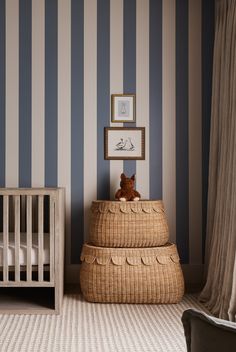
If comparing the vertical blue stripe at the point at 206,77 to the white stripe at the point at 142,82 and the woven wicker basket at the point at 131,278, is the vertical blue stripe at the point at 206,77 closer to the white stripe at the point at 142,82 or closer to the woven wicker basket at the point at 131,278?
the white stripe at the point at 142,82

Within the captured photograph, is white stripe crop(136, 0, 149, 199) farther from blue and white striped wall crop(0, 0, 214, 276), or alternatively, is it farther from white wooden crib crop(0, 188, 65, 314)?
white wooden crib crop(0, 188, 65, 314)

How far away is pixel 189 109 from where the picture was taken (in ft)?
12.2

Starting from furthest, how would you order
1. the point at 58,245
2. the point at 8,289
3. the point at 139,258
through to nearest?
the point at 8,289, the point at 139,258, the point at 58,245

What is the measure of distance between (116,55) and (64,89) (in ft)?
1.45

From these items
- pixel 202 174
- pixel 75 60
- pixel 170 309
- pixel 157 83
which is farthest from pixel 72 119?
pixel 170 309

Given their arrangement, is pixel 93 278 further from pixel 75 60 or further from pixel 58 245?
pixel 75 60

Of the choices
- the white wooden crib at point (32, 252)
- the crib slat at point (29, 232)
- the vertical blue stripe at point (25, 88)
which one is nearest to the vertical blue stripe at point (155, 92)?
the vertical blue stripe at point (25, 88)

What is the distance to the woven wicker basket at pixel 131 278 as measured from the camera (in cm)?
310

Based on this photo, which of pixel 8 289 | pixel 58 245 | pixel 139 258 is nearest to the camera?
pixel 58 245

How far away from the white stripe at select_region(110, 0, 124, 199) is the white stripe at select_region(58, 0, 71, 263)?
303 mm

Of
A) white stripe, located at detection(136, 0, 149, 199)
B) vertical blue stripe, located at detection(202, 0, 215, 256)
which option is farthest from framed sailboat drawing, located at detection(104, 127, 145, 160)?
vertical blue stripe, located at detection(202, 0, 215, 256)

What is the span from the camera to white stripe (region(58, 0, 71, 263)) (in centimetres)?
366

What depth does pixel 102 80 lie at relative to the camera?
12.1 ft

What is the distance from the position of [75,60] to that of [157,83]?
602 millimetres
